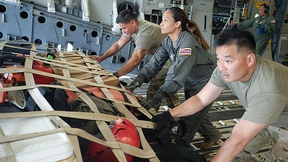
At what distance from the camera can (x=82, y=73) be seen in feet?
7.48

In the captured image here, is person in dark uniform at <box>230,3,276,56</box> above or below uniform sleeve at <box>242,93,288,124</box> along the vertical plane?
above

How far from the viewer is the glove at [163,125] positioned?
1593 mm

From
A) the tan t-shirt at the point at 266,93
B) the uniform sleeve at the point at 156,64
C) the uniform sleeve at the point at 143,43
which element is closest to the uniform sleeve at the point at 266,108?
the tan t-shirt at the point at 266,93

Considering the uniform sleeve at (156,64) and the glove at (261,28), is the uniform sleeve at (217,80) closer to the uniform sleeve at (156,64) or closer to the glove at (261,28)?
the uniform sleeve at (156,64)

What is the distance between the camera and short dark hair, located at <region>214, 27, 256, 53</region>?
1.63m

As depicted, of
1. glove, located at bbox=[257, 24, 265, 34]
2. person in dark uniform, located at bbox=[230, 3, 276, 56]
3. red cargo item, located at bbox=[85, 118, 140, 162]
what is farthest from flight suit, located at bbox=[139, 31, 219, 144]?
glove, located at bbox=[257, 24, 265, 34]

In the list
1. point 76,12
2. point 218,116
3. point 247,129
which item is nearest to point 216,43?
point 247,129

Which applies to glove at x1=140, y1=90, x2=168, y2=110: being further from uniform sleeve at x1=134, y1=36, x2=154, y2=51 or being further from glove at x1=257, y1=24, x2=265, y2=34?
glove at x1=257, y1=24, x2=265, y2=34

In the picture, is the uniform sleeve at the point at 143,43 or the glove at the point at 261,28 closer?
the uniform sleeve at the point at 143,43

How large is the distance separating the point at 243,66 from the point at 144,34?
1873mm

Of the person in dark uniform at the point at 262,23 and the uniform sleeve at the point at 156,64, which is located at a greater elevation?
the person in dark uniform at the point at 262,23

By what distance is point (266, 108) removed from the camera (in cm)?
157

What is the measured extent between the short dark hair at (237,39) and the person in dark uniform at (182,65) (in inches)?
29.9

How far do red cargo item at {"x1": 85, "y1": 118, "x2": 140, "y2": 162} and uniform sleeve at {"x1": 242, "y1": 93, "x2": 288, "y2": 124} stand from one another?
0.71 meters
